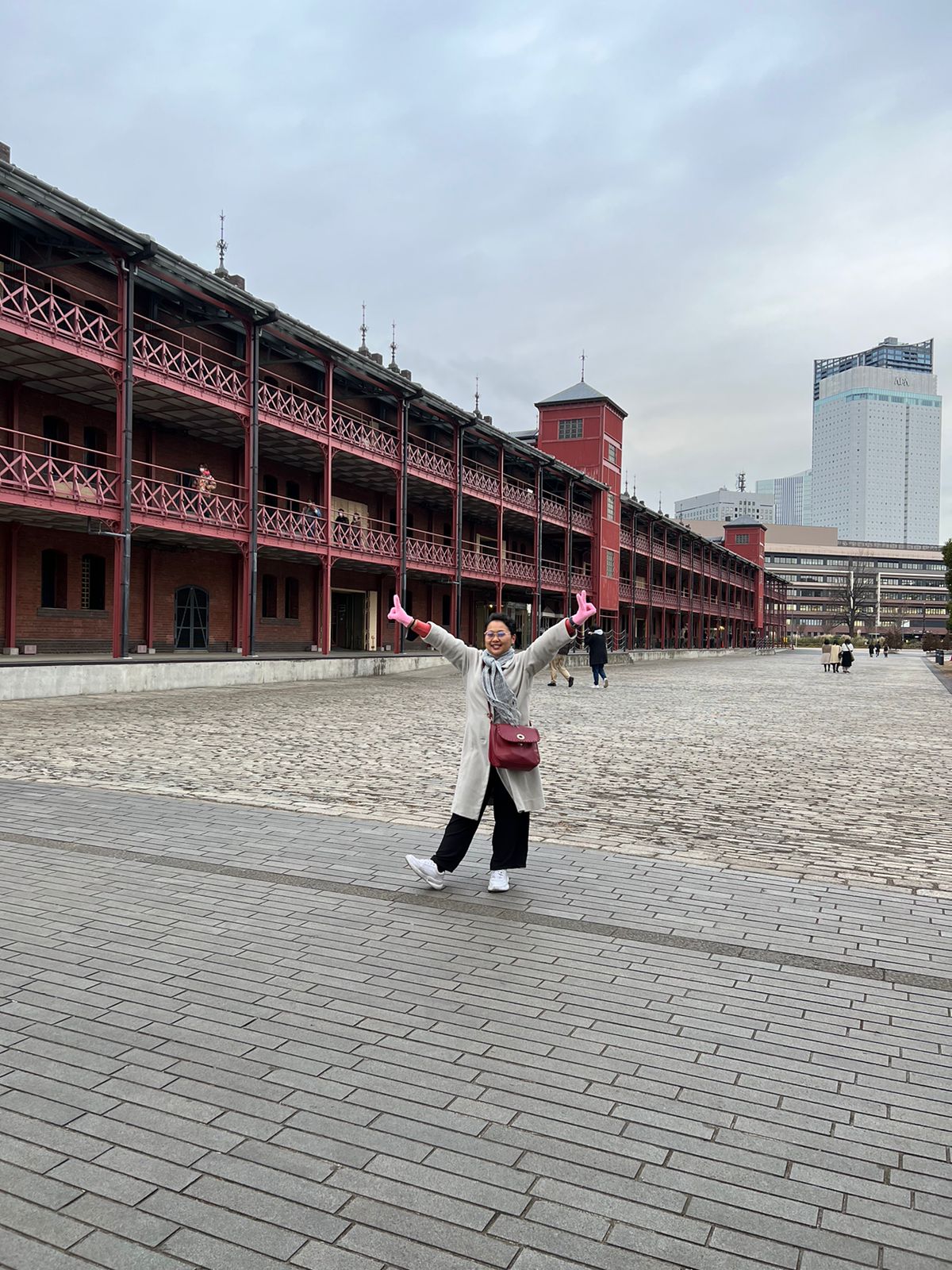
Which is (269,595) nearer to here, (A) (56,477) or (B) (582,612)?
(A) (56,477)

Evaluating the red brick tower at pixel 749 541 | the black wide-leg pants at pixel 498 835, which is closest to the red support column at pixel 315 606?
the black wide-leg pants at pixel 498 835

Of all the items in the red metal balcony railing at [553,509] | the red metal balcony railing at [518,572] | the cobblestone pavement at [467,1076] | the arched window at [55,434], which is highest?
the red metal balcony railing at [553,509]

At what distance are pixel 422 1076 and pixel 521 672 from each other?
8.47 feet

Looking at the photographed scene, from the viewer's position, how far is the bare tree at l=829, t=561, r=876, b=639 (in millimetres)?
115300

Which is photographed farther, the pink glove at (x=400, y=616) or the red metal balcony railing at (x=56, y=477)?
the red metal balcony railing at (x=56, y=477)

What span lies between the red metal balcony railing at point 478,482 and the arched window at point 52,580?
1672 centimetres

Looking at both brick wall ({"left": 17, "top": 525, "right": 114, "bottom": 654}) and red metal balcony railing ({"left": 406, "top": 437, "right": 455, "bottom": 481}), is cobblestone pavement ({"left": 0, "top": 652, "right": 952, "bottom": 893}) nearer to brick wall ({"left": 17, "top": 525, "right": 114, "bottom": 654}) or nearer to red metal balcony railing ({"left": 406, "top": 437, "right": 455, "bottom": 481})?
brick wall ({"left": 17, "top": 525, "right": 114, "bottom": 654})

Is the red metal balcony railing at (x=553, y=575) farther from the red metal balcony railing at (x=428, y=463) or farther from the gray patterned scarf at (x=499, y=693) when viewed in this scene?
the gray patterned scarf at (x=499, y=693)

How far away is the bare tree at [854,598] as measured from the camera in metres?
115

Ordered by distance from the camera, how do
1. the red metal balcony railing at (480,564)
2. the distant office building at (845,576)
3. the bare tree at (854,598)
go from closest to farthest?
the red metal balcony railing at (480,564) → the bare tree at (854,598) → the distant office building at (845,576)

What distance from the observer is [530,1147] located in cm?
265

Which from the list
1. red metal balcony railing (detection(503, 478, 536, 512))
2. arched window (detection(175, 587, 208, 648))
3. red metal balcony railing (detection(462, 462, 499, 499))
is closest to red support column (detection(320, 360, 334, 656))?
arched window (detection(175, 587, 208, 648))

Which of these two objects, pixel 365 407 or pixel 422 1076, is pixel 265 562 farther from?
pixel 422 1076

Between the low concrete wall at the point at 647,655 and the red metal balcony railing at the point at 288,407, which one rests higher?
the red metal balcony railing at the point at 288,407
